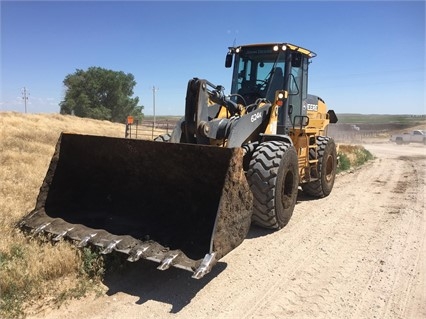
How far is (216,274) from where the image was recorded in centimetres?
425

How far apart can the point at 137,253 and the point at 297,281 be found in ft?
5.72

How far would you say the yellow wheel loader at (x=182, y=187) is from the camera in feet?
13.0

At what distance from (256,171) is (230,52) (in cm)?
318

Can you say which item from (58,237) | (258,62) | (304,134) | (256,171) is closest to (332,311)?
(256,171)

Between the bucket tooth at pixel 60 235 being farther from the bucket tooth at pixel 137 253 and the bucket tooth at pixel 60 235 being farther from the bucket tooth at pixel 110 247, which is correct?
the bucket tooth at pixel 137 253

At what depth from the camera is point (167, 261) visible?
365 cm

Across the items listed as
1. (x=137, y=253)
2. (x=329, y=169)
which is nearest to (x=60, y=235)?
(x=137, y=253)

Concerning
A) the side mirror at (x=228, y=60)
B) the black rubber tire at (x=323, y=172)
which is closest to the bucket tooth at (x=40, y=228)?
the side mirror at (x=228, y=60)

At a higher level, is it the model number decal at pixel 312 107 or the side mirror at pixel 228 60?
the side mirror at pixel 228 60

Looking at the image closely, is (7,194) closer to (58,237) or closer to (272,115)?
(58,237)

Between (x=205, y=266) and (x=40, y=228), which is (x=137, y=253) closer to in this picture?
(x=205, y=266)

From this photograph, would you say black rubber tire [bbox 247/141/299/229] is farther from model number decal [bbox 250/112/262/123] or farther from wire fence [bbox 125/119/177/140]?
wire fence [bbox 125/119/177/140]

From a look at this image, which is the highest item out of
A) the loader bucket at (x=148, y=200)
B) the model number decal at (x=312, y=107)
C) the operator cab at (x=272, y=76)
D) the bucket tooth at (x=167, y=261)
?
the operator cab at (x=272, y=76)

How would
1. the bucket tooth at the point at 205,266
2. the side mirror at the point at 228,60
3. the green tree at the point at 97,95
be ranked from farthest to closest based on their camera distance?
1. the green tree at the point at 97,95
2. the side mirror at the point at 228,60
3. the bucket tooth at the point at 205,266
